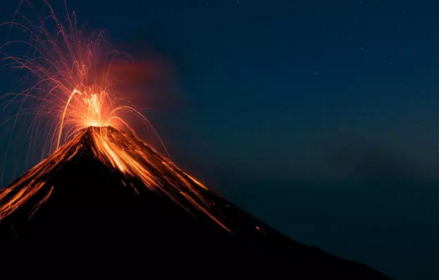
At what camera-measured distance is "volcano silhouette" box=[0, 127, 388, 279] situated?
51.7 ft

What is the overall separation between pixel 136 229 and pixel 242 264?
11.3 feet

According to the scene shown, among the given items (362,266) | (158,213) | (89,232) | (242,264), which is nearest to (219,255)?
(242,264)

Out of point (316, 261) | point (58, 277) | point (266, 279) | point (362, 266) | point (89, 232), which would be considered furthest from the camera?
point (362, 266)

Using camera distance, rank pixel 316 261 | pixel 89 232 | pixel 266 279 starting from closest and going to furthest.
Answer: pixel 89 232 → pixel 266 279 → pixel 316 261

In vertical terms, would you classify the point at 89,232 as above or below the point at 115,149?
below

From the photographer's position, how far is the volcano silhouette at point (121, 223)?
15.8 metres

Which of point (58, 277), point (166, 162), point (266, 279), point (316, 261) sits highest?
point (166, 162)

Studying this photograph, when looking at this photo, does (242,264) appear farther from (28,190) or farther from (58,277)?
(28,190)

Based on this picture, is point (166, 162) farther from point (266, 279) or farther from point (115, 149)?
point (266, 279)

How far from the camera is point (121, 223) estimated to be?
1698 cm

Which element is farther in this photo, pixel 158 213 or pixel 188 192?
pixel 188 192

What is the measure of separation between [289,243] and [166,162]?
6.13m

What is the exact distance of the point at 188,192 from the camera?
71.9 feet

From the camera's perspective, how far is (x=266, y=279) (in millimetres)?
17359
